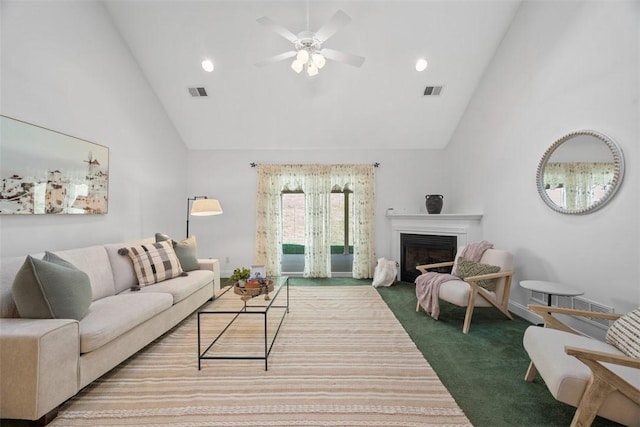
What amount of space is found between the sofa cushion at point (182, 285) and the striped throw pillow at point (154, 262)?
0.27ft

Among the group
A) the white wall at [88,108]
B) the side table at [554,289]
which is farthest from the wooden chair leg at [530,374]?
the white wall at [88,108]

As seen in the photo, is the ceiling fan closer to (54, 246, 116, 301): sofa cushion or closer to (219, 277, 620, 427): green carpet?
(54, 246, 116, 301): sofa cushion

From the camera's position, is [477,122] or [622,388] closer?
[622,388]

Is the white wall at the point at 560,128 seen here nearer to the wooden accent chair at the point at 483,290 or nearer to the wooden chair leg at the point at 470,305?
the wooden accent chair at the point at 483,290

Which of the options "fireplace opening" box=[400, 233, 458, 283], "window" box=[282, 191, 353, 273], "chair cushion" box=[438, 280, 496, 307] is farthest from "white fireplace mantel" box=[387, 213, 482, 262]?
"chair cushion" box=[438, 280, 496, 307]

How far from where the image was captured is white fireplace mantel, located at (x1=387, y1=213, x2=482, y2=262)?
385 centimetres

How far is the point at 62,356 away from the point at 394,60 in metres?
4.45

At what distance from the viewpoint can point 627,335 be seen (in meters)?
1.54

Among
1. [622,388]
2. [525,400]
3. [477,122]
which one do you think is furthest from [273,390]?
[477,122]

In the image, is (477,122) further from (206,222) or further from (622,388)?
(206,222)

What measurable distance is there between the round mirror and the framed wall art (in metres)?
4.92

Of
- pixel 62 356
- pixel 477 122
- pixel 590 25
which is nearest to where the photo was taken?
pixel 62 356

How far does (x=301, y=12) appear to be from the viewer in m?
3.14

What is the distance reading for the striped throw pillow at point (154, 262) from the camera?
2766 mm
